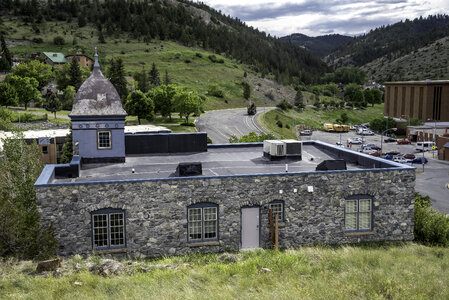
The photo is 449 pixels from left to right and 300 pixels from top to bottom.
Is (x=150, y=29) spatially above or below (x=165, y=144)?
above

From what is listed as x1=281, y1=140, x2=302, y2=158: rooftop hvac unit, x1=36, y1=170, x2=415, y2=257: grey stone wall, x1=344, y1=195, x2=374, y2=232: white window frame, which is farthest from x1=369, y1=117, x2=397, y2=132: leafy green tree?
x1=344, y1=195, x2=374, y2=232: white window frame

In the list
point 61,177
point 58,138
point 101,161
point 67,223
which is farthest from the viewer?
point 58,138

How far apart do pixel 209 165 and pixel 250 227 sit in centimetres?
527

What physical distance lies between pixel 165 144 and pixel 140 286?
16454mm

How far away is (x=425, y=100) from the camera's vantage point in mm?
122312

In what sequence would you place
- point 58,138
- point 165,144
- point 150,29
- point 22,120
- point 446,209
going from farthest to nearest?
point 150,29 < point 22,120 < point 58,138 < point 446,209 < point 165,144

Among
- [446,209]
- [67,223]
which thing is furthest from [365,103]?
[67,223]

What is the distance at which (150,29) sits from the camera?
18738cm

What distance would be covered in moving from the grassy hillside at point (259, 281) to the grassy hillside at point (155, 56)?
100 m

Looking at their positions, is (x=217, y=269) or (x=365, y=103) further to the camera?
(x=365, y=103)

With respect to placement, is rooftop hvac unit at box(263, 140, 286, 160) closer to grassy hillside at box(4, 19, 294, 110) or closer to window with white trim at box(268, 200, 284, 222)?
window with white trim at box(268, 200, 284, 222)

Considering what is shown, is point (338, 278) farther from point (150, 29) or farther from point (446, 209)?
point (150, 29)

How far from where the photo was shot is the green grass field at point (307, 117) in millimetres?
97106

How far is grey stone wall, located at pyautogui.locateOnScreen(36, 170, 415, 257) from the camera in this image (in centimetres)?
1961
